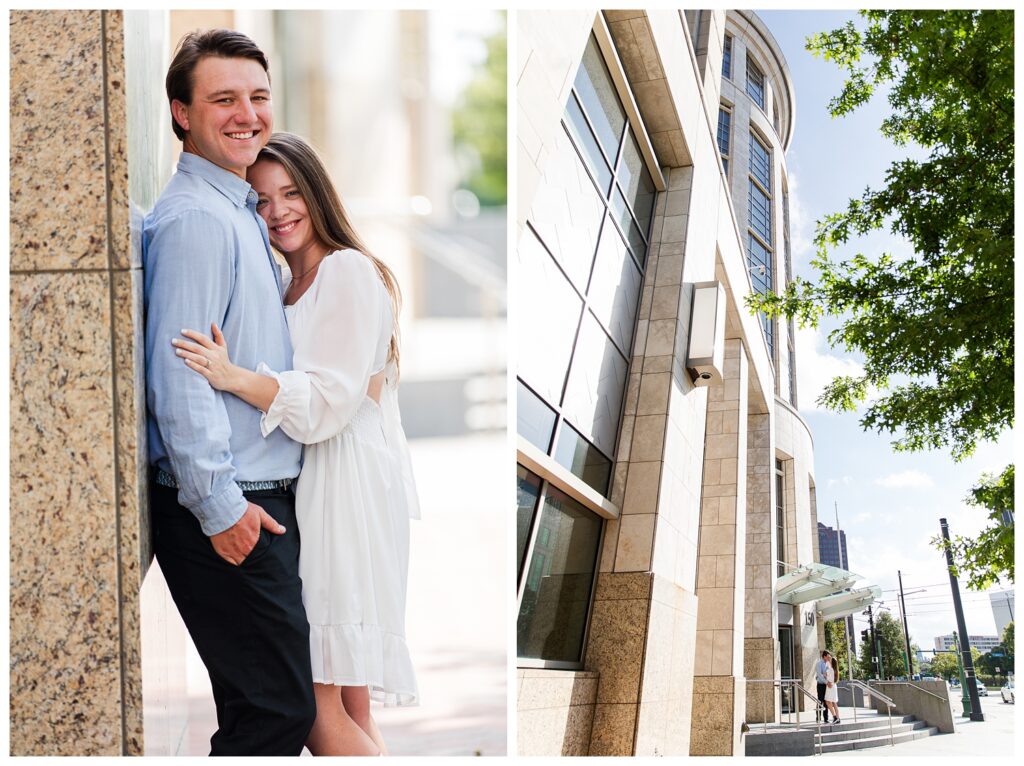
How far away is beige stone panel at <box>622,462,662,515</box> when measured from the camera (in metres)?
9.66

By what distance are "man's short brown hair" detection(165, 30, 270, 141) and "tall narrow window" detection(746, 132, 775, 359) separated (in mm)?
28531

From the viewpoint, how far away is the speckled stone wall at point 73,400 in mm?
2965

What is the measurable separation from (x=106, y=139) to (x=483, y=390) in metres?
1.90

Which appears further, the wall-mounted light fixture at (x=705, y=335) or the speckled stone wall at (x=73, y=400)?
the wall-mounted light fixture at (x=705, y=335)

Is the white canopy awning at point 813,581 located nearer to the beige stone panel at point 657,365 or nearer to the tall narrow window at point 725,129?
the beige stone panel at point 657,365

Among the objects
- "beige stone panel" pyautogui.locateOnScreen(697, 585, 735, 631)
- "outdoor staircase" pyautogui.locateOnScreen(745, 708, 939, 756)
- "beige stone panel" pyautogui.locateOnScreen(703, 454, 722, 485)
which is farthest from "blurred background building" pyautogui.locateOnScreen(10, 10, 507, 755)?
"outdoor staircase" pyautogui.locateOnScreen(745, 708, 939, 756)

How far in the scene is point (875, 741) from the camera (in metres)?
17.8

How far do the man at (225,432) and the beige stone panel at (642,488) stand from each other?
270 inches

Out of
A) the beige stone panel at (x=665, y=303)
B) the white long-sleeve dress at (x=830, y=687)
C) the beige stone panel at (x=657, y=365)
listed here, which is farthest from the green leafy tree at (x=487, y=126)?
the white long-sleeve dress at (x=830, y=687)

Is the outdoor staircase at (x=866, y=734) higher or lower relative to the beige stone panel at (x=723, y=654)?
lower

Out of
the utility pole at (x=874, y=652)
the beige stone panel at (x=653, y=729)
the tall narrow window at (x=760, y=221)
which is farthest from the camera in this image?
the utility pole at (x=874, y=652)

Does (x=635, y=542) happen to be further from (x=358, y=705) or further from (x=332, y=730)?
(x=332, y=730)

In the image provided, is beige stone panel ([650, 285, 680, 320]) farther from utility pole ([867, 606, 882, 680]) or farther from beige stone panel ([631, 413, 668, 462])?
utility pole ([867, 606, 882, 680])

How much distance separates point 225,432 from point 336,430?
0.40 m
